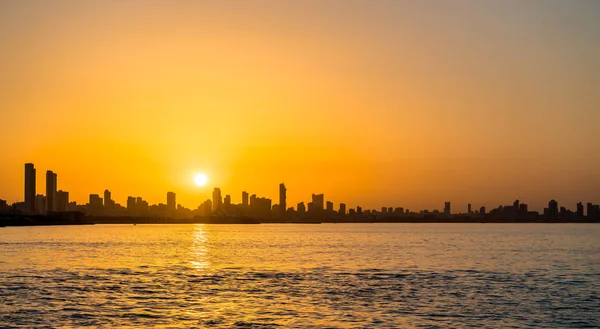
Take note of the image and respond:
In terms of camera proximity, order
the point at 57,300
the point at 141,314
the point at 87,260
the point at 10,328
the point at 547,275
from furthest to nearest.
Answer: the point at 87,260, the point at 547,275, the point at 57,300, the point at 141,314, the point at 10,328

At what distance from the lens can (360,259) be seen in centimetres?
11362

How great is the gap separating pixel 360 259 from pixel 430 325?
67299 mm

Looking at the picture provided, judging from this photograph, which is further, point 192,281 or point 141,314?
point 192,281

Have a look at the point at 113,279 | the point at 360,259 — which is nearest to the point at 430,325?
the point at 113,279

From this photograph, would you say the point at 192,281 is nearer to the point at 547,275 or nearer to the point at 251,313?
the point at 251,313

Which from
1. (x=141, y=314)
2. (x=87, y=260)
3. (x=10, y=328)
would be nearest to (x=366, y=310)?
(x=141, y=314)

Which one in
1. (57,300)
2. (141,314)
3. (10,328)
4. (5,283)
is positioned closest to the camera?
(10,328)

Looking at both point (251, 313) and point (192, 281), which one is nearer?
point (251, 313)

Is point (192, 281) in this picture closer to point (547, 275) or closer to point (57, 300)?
point (57, 300)

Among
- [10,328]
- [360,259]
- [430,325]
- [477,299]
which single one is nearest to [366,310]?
[430,325]

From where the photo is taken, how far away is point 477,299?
196 feet

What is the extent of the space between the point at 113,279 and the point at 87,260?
35288 millimetres

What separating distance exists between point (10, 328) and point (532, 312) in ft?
Answer: 121

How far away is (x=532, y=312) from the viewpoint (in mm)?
52719
